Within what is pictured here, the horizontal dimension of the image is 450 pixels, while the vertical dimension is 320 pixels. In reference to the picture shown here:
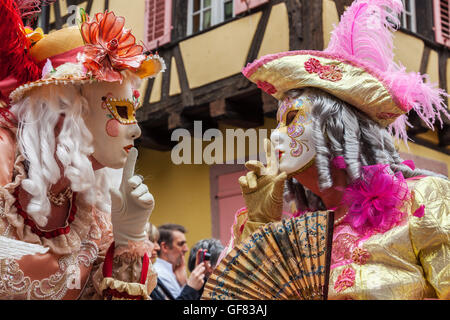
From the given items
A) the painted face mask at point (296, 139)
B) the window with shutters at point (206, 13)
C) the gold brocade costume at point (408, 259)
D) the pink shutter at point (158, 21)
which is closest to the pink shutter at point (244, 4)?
the window with shutters at point (206, 13)

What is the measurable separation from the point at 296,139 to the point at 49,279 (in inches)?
41.5

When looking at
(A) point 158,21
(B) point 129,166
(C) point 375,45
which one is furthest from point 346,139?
(A) point 158,21

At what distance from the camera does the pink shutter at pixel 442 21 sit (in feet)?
24.4

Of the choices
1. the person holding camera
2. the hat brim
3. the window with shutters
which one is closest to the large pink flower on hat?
→ the hat brim

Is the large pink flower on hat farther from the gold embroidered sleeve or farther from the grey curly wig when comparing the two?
the gold embroidered sleeve

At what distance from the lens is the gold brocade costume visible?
2453 millimetres

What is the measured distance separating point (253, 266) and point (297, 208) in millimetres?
730

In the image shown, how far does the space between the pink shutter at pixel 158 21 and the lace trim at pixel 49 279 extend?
4902 mm

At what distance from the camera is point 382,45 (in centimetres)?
298

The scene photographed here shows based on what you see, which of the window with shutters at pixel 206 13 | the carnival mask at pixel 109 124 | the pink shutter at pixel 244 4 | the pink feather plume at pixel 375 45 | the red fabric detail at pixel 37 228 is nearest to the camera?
the red fabric detail at pixel 37 228

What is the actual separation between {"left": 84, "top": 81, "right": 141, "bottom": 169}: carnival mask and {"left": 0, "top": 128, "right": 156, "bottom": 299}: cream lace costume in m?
0.25

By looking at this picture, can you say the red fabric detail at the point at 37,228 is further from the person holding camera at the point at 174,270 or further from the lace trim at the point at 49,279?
the person holding camera at the point at 174,270
